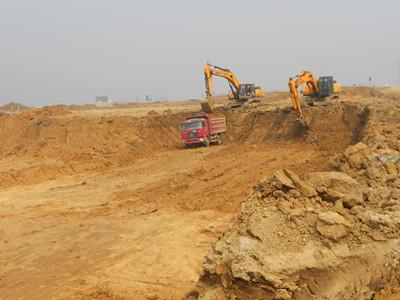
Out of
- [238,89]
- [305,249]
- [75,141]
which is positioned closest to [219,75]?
[238,89]

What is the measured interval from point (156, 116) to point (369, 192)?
27702mm

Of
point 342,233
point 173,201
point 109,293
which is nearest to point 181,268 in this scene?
point 109,293

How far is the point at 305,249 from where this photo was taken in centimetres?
537

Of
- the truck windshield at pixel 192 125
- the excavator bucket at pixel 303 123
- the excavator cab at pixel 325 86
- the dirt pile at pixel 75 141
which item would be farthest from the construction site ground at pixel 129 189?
the truck windshield at pixel 192 125

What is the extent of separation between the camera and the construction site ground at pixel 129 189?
9758 millimetres

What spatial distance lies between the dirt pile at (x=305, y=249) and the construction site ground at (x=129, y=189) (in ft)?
9.90

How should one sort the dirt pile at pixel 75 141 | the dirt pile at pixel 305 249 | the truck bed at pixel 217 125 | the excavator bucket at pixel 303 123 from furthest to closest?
the truck bed at pixel 217 125, the excavator bucket at pixel 303 123, the dirt pile at pixel 75 141, the dirt pile at pixel 305 249

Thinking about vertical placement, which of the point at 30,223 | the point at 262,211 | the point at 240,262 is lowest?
the point at 30,223

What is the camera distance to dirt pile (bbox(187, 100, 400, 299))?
5176 mm

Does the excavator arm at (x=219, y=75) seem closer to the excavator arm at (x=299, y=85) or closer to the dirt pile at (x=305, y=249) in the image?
the excavator arm at (x=299, y=85)

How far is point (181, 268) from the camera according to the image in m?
9.64

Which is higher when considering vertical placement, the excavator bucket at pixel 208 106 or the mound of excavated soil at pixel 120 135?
the excavator bucket at pixel 208 106

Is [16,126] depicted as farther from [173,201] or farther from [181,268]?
[181,268]

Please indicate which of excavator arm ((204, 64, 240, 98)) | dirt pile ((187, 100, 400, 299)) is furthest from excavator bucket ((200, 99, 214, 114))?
dirt pile ((187, 100, 400, 299))
